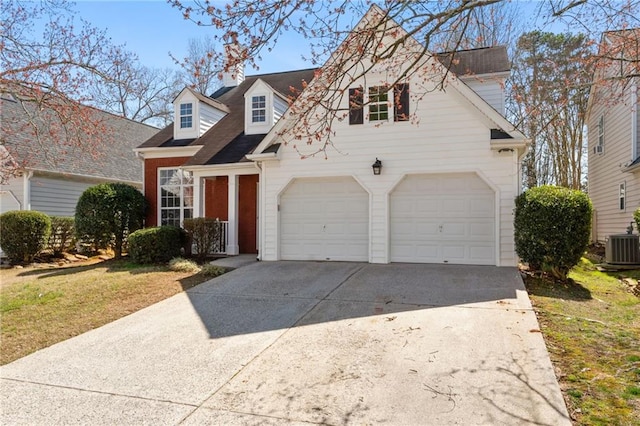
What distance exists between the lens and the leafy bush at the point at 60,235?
13.4 meters

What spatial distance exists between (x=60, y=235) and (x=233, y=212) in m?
6.09

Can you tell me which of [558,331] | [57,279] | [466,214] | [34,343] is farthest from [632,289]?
[57,279]

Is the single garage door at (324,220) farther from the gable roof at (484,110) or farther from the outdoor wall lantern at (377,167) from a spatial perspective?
the gable roof at (484,110)

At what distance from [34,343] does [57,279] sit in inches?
182

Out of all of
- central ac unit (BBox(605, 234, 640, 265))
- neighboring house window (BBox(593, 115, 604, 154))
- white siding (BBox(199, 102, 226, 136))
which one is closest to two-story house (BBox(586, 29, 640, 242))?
neighboring house window (BBox(593, 115, 604, 154))

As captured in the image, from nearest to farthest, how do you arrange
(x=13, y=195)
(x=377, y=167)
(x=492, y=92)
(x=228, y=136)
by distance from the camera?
1. (x=377, y=167)
2. (x=492, y=92)
3. (x=228, y=136)
4. (x=13, y=195)

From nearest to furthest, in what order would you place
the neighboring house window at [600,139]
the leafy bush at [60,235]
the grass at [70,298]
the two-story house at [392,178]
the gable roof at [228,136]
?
1. the grass at [70,298]
2. the two-story house at [392,178]
3. the gable roof at [228,136]
4. the leafy bush at [60,235]
5. the neighboring house window at [600,139]

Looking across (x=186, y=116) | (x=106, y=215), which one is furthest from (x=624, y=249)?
(x=106, y=215)

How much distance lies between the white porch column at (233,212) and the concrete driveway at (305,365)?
17.6 ft

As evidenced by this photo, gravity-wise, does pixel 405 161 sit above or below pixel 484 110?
below

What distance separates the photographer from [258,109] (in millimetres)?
13547

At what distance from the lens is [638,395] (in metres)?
3.50

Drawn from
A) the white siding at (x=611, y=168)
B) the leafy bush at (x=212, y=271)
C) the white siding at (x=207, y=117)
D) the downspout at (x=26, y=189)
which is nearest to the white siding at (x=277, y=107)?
the white siding at (x=207, y=117)

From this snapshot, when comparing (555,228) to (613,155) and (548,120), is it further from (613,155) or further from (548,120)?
(613,155)
